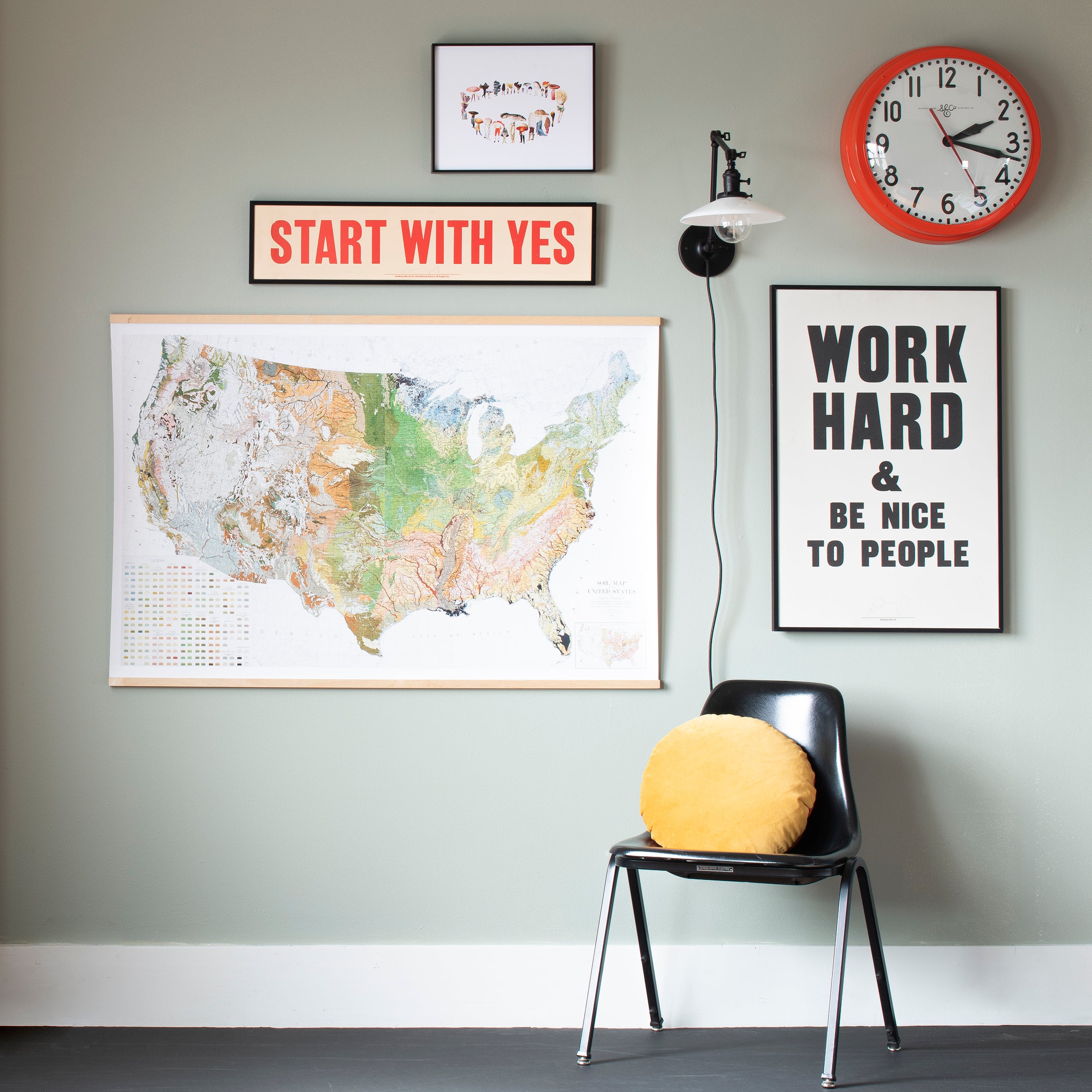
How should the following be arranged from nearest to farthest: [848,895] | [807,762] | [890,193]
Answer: [848,895] < [807,762] < [890,193]

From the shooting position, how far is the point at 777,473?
7.58ft

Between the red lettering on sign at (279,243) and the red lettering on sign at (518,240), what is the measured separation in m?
0.56

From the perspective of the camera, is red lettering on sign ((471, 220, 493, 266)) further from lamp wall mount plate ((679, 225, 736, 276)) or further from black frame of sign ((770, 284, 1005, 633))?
black frame of sign ((770, 284, 1005, 633))

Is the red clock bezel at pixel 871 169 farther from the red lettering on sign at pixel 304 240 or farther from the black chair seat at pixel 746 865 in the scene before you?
the black chair seat at pixel 746 865

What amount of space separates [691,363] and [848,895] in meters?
1.28

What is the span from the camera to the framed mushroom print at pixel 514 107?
230 centimetres

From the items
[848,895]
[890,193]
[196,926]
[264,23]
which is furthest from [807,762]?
[264,23]

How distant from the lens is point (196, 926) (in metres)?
2.29

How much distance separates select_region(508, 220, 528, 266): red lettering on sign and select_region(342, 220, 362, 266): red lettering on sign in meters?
0.38

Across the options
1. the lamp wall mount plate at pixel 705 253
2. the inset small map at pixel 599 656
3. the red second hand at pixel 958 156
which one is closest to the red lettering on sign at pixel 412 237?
the lamp wall mount plate at pixel 705 253

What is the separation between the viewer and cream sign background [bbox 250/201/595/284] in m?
2.32

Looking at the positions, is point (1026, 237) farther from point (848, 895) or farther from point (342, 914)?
point (342, 914)

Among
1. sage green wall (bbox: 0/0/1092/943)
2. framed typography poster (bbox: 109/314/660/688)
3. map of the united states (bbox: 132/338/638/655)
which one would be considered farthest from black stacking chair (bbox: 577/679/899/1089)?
map of the united states (bbox: 132/338/638/655)

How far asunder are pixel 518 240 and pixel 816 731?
140 cm
